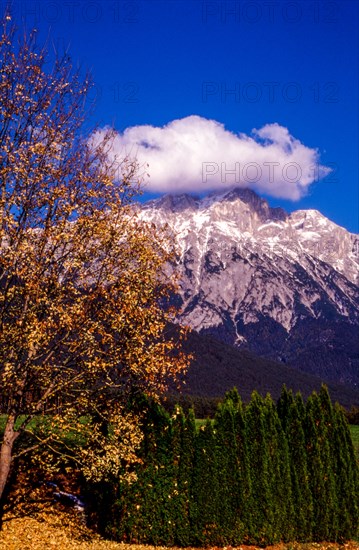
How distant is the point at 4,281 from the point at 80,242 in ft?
12.0

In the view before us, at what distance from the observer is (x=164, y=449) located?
65.2 ft

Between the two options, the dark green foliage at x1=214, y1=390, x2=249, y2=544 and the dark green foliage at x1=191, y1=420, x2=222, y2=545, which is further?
the dark green foliage at x1=214, y1=390, x2=249, y2=544

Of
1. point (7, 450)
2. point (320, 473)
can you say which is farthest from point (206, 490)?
point (7, 450)

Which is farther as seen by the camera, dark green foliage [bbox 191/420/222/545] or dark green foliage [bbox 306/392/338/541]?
dark green foliage [bbox 306/392/338/541]

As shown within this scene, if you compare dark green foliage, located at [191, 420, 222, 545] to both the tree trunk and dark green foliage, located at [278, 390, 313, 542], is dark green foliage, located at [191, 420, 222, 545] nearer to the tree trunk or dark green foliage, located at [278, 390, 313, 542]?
dark green foliage, located at [278, 390, 313, 542]

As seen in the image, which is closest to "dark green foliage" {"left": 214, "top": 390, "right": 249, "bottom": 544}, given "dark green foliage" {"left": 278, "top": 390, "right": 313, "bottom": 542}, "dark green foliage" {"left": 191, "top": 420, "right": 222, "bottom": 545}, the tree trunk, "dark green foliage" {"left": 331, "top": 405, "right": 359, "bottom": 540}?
"dark green foliage" {"left": 191, "top": 420, "right": 222, "bottom": 545}

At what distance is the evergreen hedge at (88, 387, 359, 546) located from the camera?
19.5 metres

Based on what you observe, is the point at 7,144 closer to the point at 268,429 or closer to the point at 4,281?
the point at 4,281

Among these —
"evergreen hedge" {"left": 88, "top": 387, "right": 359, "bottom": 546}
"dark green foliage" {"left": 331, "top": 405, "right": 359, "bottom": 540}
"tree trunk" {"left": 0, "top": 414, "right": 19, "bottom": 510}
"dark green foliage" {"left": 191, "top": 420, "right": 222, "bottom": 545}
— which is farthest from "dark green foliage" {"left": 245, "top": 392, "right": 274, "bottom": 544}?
"tree trunk" {"left": 0, "top": 414, "right": 19, "bottom": 510}

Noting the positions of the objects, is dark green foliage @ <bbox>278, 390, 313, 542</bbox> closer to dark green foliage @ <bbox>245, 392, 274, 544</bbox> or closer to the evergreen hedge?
the evergreen hedge

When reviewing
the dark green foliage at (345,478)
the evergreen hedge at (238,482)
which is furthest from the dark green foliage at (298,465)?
the dark green foliage at (345,478)

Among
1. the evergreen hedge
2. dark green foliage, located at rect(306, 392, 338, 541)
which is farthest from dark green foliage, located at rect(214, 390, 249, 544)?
dark green foliage, located at rect(306, 392, 338, 541)

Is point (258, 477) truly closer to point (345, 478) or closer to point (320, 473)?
point (320, 473)

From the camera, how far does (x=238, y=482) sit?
20875 millimetres
